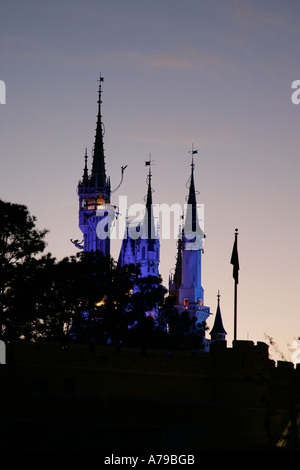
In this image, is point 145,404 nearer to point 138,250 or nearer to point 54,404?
point 54,404

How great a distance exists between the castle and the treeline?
50.3m

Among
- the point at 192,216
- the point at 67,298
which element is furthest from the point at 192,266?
the point at 67,298

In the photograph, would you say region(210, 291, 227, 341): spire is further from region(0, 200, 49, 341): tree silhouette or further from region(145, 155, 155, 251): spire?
region(0, 200, 49, 341): tree silhouette

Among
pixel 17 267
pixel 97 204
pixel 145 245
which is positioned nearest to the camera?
pixel 17 267

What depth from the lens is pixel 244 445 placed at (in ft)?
175

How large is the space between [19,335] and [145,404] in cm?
1876

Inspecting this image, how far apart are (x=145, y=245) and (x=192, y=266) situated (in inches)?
309

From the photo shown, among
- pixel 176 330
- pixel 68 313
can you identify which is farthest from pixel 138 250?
pixel 68 313

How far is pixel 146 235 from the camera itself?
16300 cm

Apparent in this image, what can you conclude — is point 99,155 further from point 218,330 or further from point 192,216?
point 218,330

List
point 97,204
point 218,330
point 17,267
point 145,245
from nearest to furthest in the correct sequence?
point 17,267 < point 97,204 < point 218,330 < point 145,245

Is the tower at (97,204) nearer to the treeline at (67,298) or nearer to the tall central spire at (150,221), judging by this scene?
the tall central spire at (150,221)
